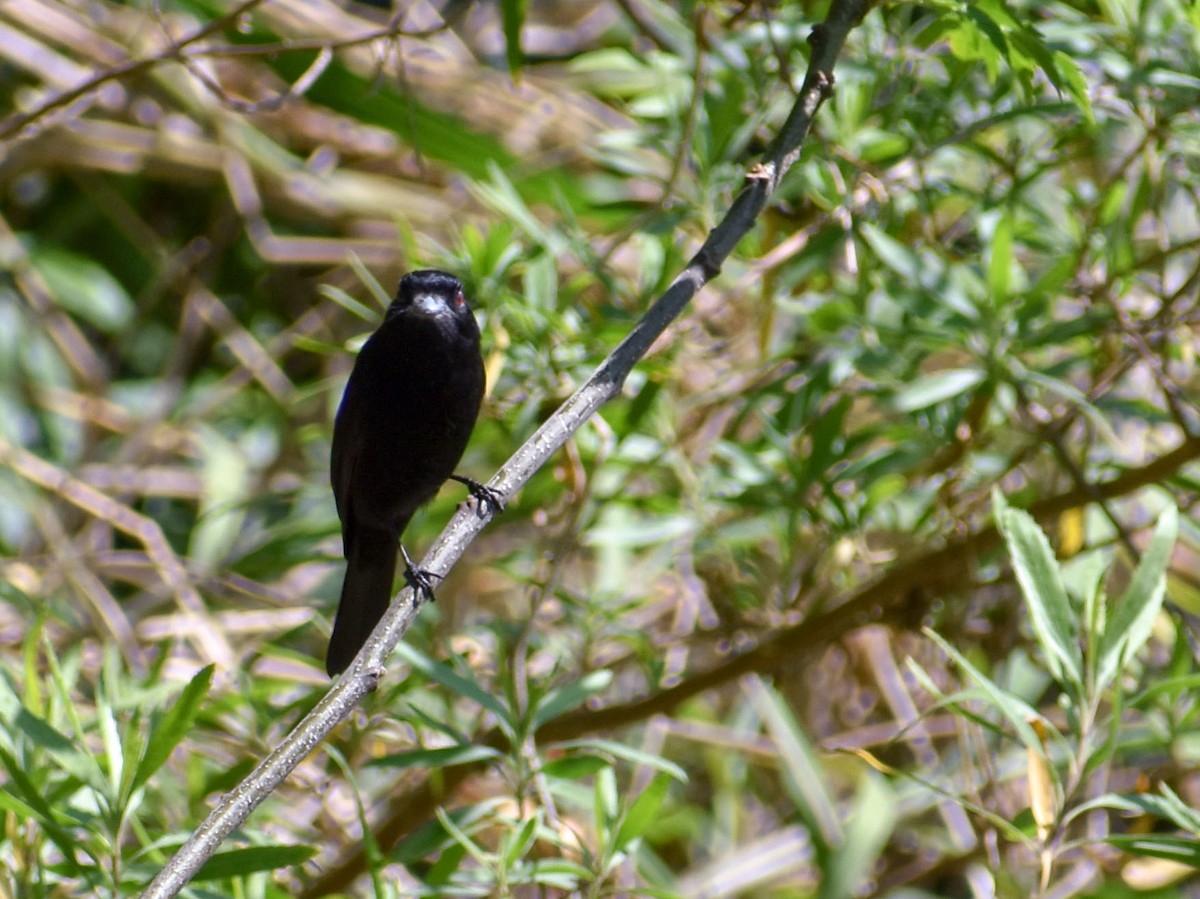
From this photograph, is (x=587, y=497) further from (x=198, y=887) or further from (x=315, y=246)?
(x=315, y=246)

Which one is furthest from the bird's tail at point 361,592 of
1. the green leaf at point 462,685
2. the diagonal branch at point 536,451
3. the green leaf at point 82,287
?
the green leaf at point 82,287

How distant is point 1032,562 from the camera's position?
2.24m

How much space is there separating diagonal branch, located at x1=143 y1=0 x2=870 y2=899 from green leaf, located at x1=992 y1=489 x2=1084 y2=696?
64 cm

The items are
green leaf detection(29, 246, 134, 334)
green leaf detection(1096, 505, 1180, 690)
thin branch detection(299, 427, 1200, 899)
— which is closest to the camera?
green leaf detection(1096, 505, 1180, 690)

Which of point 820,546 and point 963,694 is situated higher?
point 963,694

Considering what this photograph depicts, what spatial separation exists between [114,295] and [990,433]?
3133mm

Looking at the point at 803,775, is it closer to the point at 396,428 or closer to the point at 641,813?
the point at 641,813

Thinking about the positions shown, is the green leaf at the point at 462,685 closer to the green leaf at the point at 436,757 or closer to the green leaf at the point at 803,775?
the green leaf at the point at 436,757

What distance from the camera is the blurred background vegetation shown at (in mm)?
2445

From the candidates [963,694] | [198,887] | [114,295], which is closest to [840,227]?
[963,694]

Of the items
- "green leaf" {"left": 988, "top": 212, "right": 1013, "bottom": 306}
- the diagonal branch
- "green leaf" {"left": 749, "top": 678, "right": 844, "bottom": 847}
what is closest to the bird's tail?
"green leaf" {"left": 749, "top": 678, "right": 844, "bottom": 847}

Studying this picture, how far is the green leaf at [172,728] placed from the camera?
208 cm

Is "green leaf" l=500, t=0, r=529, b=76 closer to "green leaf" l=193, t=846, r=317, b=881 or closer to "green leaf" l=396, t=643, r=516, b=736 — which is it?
"green leaf" l=396, t=643, r=516, b=736

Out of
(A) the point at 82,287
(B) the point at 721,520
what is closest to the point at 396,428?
(B) the point at 721,520
